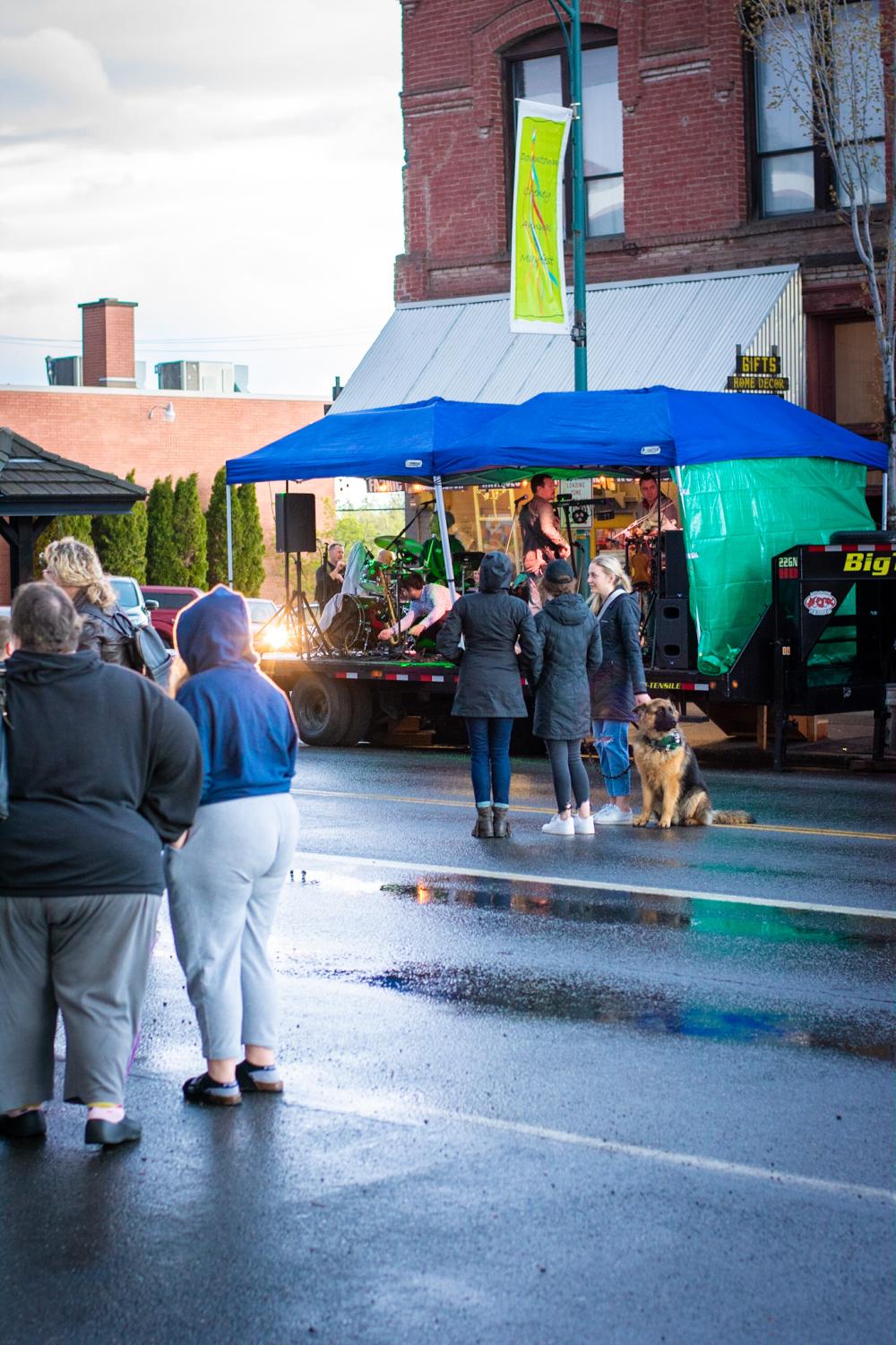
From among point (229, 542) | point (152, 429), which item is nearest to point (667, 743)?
point (229, 542)

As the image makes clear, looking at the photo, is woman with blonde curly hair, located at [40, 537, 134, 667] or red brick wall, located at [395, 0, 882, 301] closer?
woman with blonde curly hair, located at [40, 537, 134, 667]

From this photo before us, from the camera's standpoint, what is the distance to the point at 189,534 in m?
48.6

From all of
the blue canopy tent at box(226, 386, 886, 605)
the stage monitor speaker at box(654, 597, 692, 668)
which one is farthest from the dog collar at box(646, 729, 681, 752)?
the blue canopy tent at box(226, 386, 886, 605)

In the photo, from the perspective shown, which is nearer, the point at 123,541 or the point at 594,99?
the point at 594,99

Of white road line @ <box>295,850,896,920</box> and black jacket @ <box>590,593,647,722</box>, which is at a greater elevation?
black jacket @ <box>590,593,647,722</box>

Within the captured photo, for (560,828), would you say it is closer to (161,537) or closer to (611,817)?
(611,817)

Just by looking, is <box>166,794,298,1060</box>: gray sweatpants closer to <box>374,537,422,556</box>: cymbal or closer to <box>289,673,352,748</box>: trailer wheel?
<box>289,673,352,748</box>: trailer wheel

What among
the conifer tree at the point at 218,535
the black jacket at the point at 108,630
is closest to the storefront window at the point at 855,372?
the black jacket at the point at 108,630

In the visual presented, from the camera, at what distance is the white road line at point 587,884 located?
31.2ft

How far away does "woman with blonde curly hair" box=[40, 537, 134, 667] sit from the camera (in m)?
7.96

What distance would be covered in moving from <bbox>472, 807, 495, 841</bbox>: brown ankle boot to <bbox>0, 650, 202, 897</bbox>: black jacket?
642 centimetres

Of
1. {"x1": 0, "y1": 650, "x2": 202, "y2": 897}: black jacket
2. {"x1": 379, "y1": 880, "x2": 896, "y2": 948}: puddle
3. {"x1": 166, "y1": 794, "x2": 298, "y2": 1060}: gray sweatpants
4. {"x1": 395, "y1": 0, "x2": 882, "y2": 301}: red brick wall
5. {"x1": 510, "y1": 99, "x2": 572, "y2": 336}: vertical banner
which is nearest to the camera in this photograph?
{"x1": 0, "y1": 650, "x2": 202, "y2": 897}: black jacket

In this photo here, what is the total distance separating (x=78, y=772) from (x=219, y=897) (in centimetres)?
76

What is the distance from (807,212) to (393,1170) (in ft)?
67.1
